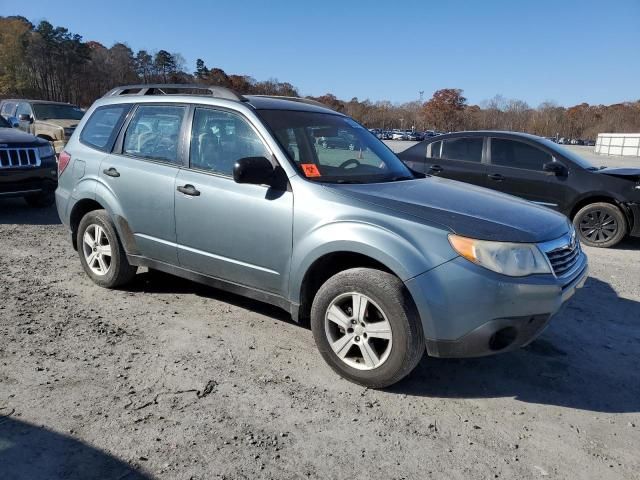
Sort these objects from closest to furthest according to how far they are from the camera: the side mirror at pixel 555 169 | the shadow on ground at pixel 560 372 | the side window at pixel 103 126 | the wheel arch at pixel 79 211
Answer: the shadow on ground at pixel 560 372 < the side window at pixel 103 126 < the wheel arch at pixel 79 211 < the side mirror at pixel 555 169

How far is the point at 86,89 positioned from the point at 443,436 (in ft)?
320

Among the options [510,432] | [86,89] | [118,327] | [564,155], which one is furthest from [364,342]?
[86,89]

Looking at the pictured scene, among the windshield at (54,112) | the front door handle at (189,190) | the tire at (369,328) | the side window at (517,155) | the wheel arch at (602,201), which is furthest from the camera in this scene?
the windshield at (54,112)

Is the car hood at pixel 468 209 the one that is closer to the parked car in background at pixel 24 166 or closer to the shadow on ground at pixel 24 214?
the shadow on ground at pixel 24 214

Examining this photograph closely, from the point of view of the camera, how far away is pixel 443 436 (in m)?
2.85

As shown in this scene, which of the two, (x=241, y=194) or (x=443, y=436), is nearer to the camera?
(x=443, y=436)

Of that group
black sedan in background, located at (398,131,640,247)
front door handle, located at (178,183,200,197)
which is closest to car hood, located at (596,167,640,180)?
black sedan in background, located at (398,131,640,247)

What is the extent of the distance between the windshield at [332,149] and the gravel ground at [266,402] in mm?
1331

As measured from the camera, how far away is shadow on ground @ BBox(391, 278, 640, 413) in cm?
331

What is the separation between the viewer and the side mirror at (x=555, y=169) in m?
7.63

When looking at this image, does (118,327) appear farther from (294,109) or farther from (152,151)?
(294,109)

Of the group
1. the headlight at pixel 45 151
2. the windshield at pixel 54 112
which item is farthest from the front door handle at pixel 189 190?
the windshield at pixel 54 112

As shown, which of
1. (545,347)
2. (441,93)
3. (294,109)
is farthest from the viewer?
(441,93)

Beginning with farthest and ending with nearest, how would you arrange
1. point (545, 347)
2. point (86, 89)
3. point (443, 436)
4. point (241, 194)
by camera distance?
1. point (86, 89)
2. point (545, 347)
3. point (241, 194)
4. point (443, 436)
